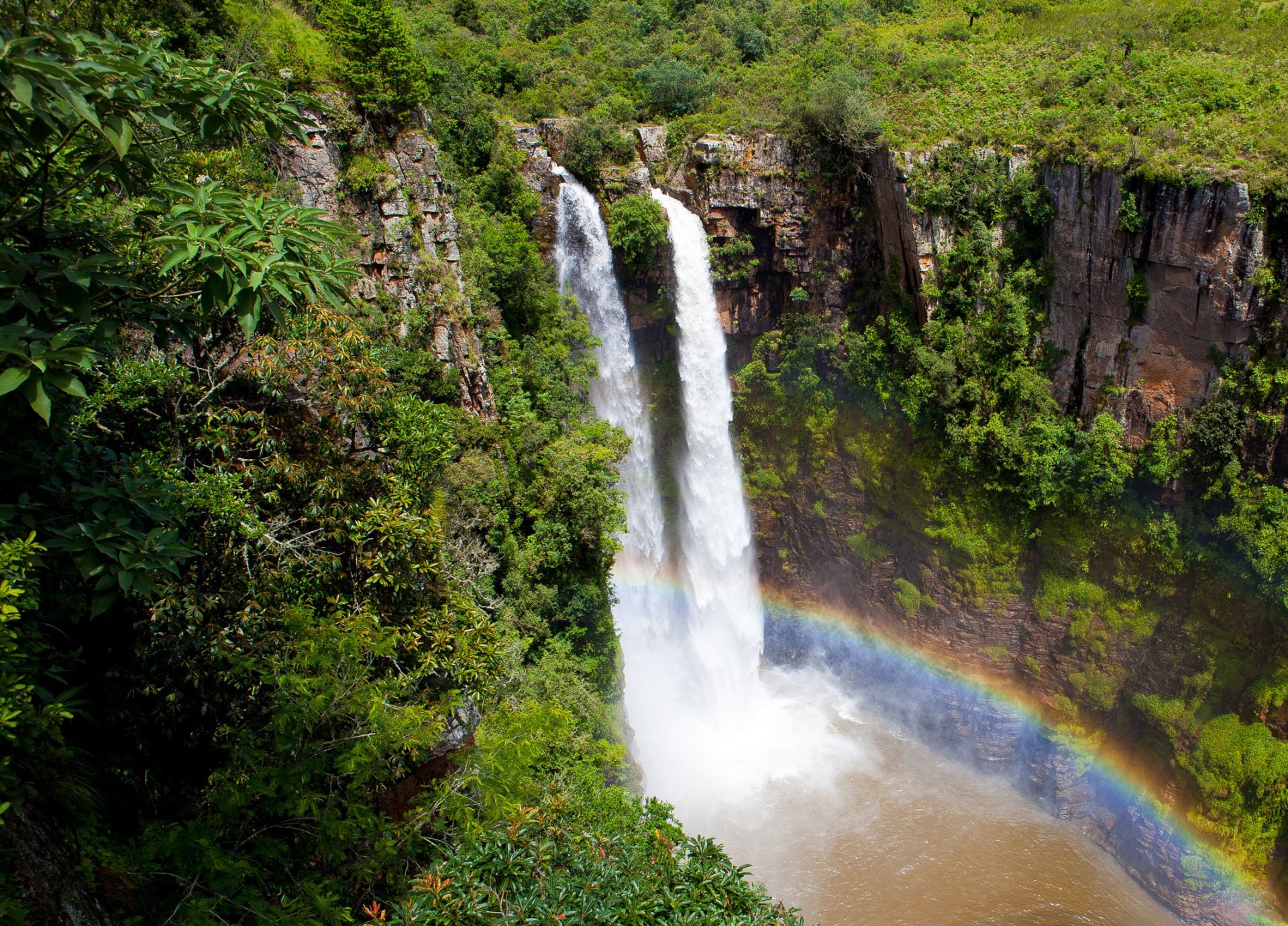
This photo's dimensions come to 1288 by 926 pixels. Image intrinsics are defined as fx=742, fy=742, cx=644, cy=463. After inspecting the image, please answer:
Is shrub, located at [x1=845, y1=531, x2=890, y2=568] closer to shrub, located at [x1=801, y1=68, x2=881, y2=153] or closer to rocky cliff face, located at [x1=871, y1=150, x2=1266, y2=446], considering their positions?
rocky cliff face, located at [x1=871, y1=150, x2=1266, y2=446]

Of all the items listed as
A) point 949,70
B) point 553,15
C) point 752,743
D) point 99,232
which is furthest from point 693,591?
point 553,15

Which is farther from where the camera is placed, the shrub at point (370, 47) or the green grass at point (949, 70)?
the green grass at point (949, 70)

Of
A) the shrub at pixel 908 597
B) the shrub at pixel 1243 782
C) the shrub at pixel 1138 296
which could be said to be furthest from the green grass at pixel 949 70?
the shrub at pixel 1243 782

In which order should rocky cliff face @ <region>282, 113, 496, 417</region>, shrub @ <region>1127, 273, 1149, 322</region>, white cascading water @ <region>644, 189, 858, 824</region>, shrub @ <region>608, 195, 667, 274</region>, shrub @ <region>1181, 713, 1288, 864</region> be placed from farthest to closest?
white cascading water @ <region>644, 189, 858, 824</region> → shrub @ <region>608, 195, 667, 274</region> → shrub @ <region>1127, 273, 1149, 322</region> → shrub @ <region>1181, 713, 1288, 864</region> → rocky cliff face @ <region>282, 113, 496, 417</region>

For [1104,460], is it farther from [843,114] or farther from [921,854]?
[843,114]

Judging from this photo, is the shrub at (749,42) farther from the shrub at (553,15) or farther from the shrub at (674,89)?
the shrub at (553,15)

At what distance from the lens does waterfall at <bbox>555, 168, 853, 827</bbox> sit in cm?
2314

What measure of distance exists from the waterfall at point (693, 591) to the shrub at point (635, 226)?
560mm

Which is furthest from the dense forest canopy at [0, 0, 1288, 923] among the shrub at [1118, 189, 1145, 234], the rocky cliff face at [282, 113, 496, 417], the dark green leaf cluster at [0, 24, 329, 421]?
the shrub at [1118, 189, 1145, 234]

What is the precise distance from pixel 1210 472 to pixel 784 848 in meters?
15.0

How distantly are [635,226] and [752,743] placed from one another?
17102 millimetres

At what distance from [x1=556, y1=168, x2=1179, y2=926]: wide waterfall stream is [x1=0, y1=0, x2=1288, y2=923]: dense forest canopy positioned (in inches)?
76.3

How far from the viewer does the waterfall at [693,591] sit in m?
23.1

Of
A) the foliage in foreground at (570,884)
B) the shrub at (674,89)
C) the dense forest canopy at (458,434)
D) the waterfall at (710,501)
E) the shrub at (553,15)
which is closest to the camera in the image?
the dense forest canopy at (458,434)
